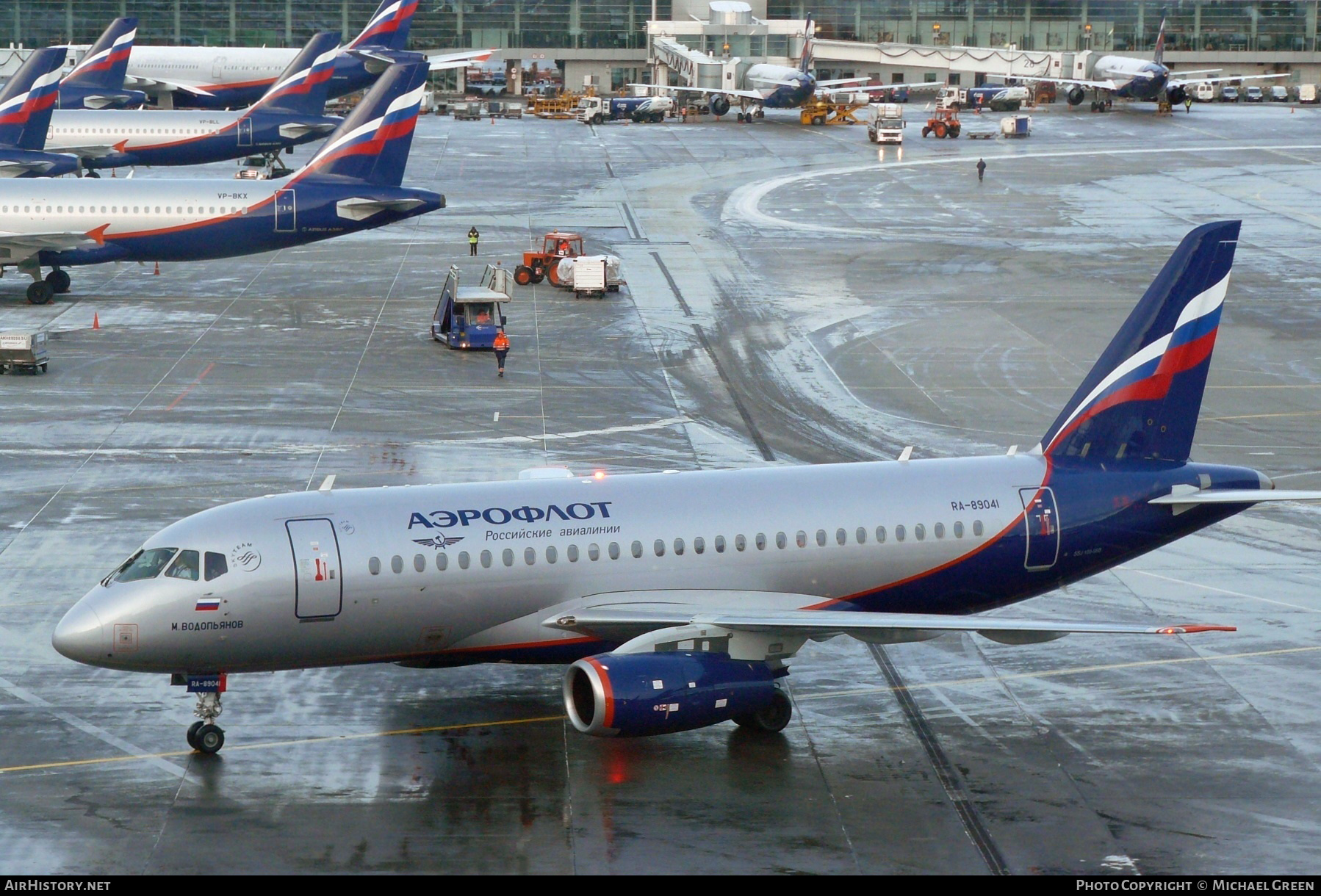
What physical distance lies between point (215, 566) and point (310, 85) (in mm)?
90836

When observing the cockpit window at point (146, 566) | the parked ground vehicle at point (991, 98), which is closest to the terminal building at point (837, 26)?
the parked ground vehicle at point (991, 98)

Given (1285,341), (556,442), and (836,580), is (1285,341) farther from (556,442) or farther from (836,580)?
(836,580)

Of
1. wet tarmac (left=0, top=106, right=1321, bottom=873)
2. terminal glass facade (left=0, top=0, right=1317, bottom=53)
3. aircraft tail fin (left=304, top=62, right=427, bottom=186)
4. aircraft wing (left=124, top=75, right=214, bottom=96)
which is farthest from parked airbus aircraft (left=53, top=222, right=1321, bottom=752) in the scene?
terminal glass facade (left=0, top=0, right=1317, bottom=53)

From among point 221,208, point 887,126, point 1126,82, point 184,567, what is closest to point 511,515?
point 184,567

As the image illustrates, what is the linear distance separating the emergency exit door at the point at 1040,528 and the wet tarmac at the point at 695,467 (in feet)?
8.09

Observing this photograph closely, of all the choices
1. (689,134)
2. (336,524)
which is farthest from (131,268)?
(689,134)

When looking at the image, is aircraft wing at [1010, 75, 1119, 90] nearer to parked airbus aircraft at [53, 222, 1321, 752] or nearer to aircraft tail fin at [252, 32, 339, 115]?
aircraft tail fin at [252, 32, 339, 115]

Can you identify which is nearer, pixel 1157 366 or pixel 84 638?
pixel 84 638

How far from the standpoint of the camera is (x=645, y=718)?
1028 inches

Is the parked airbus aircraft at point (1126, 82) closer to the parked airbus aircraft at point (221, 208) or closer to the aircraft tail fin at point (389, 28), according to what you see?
the aircraft tail fin at point (389, 28)

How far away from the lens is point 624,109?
15475cm

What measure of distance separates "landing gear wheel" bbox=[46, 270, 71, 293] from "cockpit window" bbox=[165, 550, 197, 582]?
4869 cm

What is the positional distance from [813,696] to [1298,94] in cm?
16106

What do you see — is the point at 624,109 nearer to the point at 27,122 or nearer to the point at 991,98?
the point at 991,98
